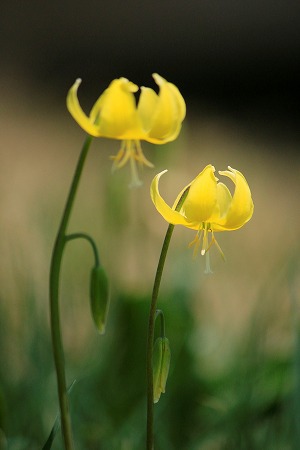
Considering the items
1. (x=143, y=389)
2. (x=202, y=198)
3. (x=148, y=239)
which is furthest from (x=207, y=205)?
(x=148, y=239)

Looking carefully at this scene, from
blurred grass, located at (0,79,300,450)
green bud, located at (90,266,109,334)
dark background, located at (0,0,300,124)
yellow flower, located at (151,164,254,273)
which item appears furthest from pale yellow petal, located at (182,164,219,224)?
dark background, located at (0,0,300,124)

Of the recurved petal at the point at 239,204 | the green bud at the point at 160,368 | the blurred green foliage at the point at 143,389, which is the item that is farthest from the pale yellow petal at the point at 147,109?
the blurred green foliage at the point at 143,389

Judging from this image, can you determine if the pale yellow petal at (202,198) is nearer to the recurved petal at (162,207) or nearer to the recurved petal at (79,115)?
the recurved petal at (162,207)

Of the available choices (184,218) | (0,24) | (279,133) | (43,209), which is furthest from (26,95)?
(184,218)

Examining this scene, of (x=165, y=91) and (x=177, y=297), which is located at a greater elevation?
(x=165, y=91)

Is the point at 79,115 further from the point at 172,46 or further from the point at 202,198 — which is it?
the point at 172,46

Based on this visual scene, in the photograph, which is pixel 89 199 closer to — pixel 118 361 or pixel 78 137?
pixel 118 361

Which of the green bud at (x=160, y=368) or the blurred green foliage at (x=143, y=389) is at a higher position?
the green bud at (x=160, y=368)
